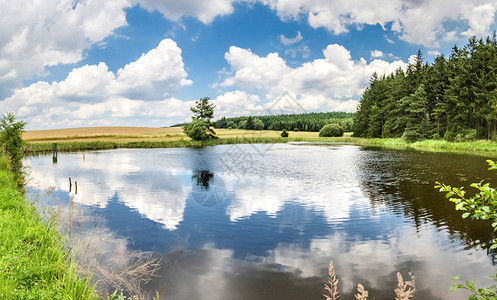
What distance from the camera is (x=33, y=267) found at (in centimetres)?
640

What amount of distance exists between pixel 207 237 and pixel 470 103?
58628 millimetres

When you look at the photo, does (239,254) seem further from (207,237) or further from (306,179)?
(306,179)

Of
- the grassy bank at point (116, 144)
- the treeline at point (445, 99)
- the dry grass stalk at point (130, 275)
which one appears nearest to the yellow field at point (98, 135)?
the grassy bank at point (116, 144)

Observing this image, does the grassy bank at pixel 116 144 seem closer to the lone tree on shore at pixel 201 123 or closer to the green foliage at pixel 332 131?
the lone tree on shore at pixel 201 123

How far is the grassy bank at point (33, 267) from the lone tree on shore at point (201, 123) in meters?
68.6

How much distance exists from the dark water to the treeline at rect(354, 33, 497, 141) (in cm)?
3688

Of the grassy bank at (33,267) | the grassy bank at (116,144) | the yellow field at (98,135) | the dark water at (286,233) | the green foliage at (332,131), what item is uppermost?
the green foliage at (332,131)

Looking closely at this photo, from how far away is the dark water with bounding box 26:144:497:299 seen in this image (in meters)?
7.89

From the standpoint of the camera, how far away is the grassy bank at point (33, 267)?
552cm

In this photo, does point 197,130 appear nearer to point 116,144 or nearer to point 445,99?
point 116,144

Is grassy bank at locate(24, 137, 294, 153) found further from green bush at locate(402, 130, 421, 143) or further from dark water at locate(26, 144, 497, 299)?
dark water at locate(26, 144, 497, 299)

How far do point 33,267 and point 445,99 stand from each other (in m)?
70.1

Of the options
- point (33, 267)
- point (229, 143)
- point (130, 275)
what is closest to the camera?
point (33, 267)

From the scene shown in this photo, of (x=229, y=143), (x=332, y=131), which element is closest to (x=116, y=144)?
(x=229, y=143)
